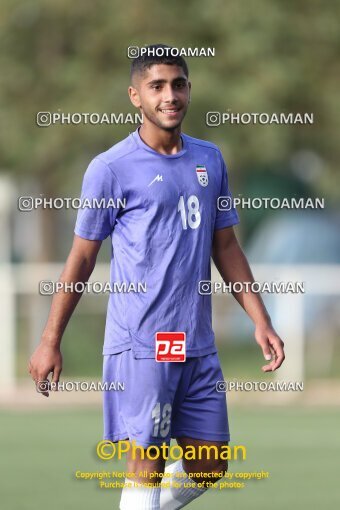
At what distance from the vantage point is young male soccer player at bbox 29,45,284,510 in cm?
628

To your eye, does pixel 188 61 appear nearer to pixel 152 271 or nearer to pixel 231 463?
pixel 231 463

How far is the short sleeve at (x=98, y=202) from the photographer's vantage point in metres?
6.23

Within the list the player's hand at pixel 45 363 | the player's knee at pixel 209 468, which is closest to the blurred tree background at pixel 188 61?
the player's knee at pixel 209 468

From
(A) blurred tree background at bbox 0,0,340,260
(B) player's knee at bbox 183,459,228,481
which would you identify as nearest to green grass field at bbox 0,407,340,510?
(B) player's knee at bbox 183,459,228,481

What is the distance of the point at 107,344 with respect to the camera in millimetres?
6410

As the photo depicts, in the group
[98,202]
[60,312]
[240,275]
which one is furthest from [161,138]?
[60,312]

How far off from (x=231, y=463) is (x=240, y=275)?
13.9 feet

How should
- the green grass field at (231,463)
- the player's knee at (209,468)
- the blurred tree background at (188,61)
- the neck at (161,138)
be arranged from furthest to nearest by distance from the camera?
the blurred tree background at (188,61) → the green grass field at (231,463) → the player's knee at (209,468) → the neck at (161,138)

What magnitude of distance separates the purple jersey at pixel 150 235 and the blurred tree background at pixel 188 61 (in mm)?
11051

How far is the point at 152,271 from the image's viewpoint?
6.29 m

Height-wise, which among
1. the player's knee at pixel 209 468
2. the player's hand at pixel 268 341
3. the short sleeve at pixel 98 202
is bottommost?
the player's knee at pixel 209 468

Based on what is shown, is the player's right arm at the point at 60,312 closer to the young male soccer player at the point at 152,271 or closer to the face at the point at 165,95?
the young male soccer player at the point at 152,271

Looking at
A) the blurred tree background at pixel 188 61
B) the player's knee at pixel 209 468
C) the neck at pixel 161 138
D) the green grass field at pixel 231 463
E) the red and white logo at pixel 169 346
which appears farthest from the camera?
the blurred tree background at pixel 188 61

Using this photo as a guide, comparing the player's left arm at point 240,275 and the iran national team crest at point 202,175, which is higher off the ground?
the iran national team crest at point 202,175
